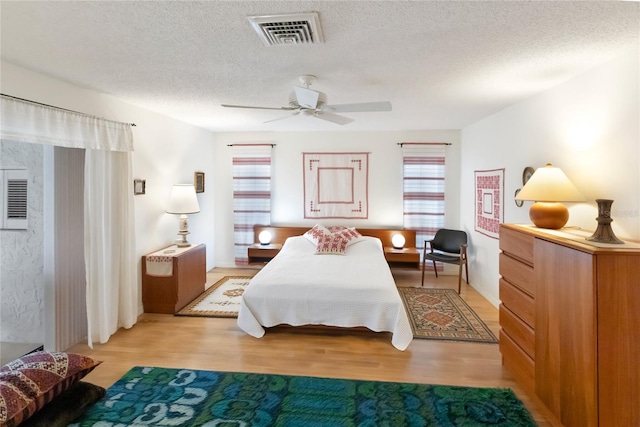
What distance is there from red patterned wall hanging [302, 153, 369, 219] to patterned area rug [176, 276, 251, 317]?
1.71 meters

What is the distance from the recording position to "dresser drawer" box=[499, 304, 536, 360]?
7.35 ft

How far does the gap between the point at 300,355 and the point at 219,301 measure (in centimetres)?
167

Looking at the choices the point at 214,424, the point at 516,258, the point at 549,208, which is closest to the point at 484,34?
the point at 549,208

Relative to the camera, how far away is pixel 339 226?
5.25 meters

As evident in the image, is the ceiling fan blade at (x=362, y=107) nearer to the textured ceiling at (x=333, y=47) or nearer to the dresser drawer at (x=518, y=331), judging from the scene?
the textured ceiling at (x=333, y=47)

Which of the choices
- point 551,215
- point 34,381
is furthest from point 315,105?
point 34,381

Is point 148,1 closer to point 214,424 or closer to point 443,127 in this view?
point 214,424

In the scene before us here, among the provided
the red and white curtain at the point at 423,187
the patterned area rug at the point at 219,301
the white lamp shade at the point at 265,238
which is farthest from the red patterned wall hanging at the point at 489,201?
the patterned area rug at the point at 219,301

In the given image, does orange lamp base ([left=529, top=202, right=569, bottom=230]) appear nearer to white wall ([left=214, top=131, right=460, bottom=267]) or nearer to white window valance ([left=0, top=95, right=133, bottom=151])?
white wall ([left=214, top=131, right=460, bottom=267])

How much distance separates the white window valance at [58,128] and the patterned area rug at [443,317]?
3.53 metres

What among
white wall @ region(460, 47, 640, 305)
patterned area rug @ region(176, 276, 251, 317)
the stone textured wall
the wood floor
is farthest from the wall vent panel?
white wall @ region(460, 47, 640, 305)

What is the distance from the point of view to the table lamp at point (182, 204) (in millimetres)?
4051

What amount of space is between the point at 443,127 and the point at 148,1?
433 centimetres

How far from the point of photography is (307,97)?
2449mm
